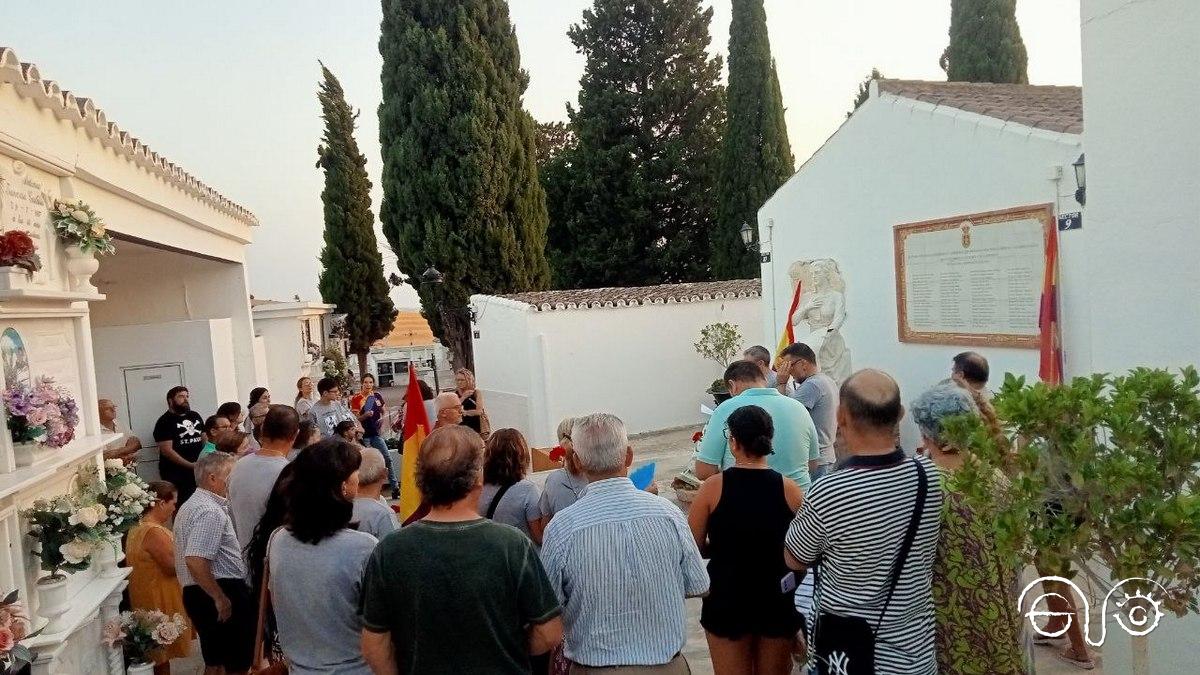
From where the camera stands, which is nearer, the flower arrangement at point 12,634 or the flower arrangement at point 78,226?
the flower arrangement at point 12,634

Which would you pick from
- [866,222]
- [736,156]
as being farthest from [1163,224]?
[736,156]

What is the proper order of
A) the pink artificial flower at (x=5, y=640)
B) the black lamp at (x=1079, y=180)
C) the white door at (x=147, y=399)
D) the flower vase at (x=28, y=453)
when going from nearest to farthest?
1. the pink artificial flower at (x=5, y=640)
2. the flower vase at (x=28, y=453)
3. the black lamp at (x=1079, y=180)
4. the white door at (x=147, y=399)

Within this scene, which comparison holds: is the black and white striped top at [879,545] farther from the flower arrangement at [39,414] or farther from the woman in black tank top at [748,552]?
the flower arrangement at [39,414]

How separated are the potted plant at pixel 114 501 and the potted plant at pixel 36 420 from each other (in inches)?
16.5

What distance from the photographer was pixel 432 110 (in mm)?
17734

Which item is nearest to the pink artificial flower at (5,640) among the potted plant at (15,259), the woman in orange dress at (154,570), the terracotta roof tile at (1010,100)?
the potted plant at (15,259)

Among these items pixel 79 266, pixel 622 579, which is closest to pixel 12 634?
pixel 622 579

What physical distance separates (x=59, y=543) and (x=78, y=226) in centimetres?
168

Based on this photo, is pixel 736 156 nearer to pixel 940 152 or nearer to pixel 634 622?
pixel 940 152

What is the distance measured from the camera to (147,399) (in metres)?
8.52

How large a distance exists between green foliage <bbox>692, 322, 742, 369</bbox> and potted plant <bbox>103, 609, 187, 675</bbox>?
11509 millimetres

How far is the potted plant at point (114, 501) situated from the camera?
13.7 feet

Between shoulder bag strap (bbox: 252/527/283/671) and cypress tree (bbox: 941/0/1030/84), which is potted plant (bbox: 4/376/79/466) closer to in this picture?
shoulder bag strap (bbox: 252/527/283/671)

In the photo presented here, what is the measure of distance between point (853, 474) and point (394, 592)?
1355 millimetres
